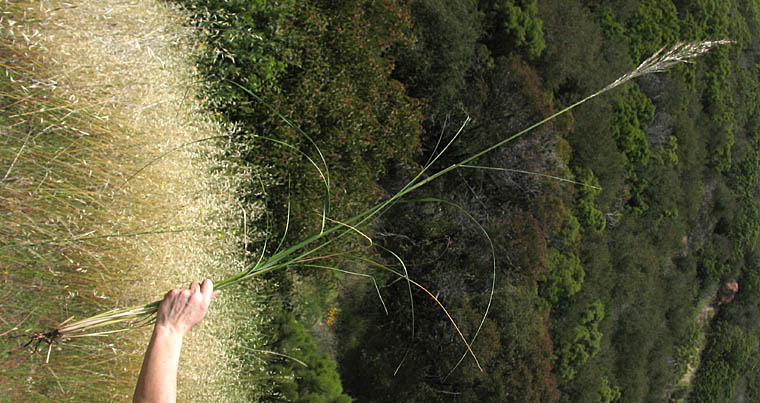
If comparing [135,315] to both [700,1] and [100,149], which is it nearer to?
[100,149]

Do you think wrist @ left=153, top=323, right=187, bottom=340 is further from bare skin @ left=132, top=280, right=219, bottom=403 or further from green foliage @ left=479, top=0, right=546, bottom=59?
green foliage @ left=479, top=0, right=546, bottom=59

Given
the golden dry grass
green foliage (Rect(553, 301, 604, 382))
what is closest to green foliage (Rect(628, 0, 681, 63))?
green foliage (Rect(553, 301, 604, 382))

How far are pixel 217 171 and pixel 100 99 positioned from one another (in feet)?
3.86

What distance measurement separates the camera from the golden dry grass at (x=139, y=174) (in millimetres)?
3590

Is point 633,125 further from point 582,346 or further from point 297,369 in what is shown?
point 297,369

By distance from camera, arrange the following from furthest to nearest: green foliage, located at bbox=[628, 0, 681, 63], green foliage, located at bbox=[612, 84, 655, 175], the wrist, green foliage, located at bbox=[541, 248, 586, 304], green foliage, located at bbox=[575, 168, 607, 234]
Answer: green foliage, located at bbox=[628, 0, 681, 63] < green foliage, located at bbox=[612, 84, 655, 175] < green foliage, located at bbox=[575, 168, 607, 234] < green foliage, located at bbox=[541, 248, 586, 304] < the wrist

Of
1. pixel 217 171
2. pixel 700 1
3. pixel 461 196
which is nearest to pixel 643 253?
pixel 461 196

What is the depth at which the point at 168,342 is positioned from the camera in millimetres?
1982

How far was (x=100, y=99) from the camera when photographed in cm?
384

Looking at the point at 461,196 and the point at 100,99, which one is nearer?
the point at 100,99

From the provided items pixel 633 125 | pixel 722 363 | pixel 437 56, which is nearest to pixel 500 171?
pixel 437 56

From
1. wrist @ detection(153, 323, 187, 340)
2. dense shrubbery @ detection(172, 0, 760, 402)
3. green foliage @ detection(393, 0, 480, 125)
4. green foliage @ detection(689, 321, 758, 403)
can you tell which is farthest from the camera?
green foliage @ detection(689, 321, 758, 403)

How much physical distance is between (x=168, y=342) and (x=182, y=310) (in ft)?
0.44

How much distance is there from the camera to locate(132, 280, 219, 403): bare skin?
1856 millimetres
